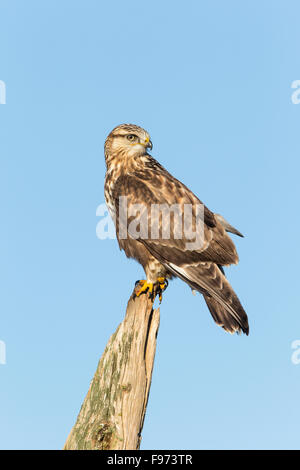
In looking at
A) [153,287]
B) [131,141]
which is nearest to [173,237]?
[153,287]

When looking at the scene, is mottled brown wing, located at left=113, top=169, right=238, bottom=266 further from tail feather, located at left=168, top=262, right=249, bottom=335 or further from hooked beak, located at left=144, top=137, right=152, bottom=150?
hooked beak, located at left=144, top=137, right=152, bottom=150

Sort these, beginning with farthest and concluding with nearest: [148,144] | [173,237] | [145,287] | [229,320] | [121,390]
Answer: [148,144] < [173,237] < [145,287] < [229,320] < [121,390]

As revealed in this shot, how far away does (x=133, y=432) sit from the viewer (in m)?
6.71

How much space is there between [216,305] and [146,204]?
191cm

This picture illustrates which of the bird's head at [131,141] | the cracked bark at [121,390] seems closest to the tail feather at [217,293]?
the cracked bark at [121,390]

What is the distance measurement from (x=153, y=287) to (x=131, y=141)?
266 cm

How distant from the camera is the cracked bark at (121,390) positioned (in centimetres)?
664

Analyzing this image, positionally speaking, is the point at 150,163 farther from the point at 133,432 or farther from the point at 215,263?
the point at 133,432

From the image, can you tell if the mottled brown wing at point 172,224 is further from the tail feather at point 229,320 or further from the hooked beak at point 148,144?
the tail feather at point 229,320

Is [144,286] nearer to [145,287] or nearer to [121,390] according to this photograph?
[145,287]

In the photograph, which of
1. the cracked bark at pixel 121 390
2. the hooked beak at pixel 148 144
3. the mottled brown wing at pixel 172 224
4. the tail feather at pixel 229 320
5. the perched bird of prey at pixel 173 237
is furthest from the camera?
the hooked beak at pixel 148 144

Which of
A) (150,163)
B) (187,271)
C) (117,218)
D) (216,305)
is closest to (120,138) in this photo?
(150,163)

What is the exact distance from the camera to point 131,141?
933cm

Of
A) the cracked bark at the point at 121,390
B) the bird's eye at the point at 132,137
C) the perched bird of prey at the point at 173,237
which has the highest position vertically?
the bird's eye at the point at 132,137
